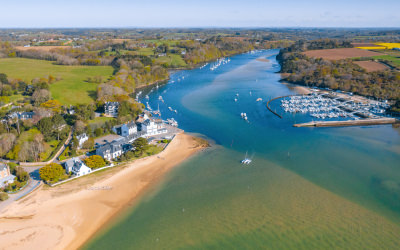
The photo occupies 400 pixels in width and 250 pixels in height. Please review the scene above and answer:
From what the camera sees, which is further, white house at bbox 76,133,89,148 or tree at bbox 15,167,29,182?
white house at bbox 76,133,89,148

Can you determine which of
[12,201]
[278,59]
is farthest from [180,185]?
[278,59]

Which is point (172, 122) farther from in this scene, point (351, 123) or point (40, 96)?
point (351, 123)

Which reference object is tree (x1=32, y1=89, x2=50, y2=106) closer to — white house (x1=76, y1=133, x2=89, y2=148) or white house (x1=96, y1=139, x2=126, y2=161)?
white house (x1=76, y1=133, x2=89, y2=148)

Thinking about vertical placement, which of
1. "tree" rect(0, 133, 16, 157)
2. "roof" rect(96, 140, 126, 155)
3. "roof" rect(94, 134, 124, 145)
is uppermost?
"tree" rect(0, 133, 16, 157)

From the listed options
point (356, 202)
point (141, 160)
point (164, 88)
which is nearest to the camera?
point (356, 202)

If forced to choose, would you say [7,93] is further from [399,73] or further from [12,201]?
[399,73]

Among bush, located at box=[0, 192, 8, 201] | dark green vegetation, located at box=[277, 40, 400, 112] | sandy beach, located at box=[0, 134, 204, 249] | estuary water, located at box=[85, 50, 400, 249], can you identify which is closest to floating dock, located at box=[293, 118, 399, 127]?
estuary water, located at box=[85, 50, 400, 249]

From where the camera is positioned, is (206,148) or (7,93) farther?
(7,93)
